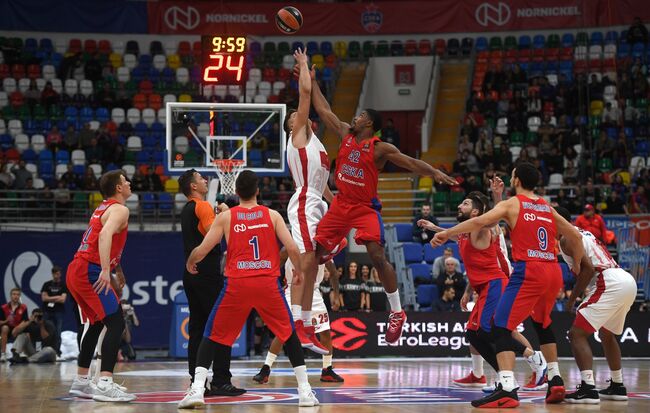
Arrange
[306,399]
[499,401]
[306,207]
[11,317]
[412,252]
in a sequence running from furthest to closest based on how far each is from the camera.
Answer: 1. [412,252]
2. [11,317]
3. [306,207]
4. [499,401]
5. [306,399]

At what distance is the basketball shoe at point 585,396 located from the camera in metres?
9.73

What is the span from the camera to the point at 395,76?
32.1 m

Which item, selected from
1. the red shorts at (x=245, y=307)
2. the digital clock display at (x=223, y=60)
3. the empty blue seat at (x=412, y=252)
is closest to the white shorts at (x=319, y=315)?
the red shorts at (x=245, y=307)

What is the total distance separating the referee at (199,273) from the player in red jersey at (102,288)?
2.17 feet

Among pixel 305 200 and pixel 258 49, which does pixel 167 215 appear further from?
pixel 305 200

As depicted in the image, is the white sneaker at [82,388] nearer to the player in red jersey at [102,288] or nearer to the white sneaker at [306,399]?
the player in red jersey at [102,288]

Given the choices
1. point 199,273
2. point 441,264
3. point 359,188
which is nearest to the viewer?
point 199,273

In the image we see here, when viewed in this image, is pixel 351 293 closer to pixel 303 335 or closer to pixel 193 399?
pixel 303 335

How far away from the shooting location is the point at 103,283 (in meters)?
9.76

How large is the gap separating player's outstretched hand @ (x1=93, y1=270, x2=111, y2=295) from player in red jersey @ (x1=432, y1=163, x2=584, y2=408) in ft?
10.7

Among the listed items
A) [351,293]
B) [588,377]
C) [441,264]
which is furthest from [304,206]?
[441,264]

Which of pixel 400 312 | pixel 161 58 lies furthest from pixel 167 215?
pixel 400 312

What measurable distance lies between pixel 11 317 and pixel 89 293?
8.87 m

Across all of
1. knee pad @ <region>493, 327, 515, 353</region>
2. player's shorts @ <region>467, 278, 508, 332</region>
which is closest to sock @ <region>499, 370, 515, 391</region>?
knee pad @ <region>493, 327, 515, 353</region>
